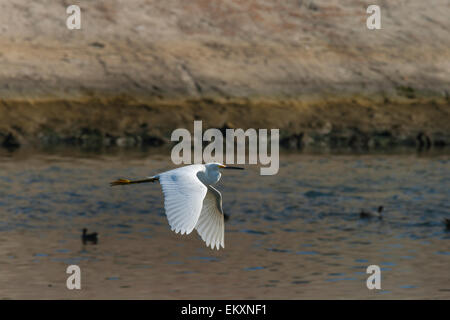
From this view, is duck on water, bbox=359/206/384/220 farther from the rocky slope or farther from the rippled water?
the rocky slope

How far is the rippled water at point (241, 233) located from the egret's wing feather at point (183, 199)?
3.29 m

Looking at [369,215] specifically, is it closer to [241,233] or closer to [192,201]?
[241,233]

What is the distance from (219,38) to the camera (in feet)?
113

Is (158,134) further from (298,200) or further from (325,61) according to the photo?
(298,200)

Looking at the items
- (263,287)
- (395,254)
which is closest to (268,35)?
(395,254)

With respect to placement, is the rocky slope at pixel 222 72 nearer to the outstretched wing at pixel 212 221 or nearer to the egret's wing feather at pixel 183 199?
the outstretched wing at pixel 212 221

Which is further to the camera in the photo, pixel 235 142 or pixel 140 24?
pixel 140 24

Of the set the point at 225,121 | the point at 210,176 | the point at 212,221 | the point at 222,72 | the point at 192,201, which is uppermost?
the point at 222,72

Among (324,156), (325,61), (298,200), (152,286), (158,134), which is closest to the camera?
(152,286)

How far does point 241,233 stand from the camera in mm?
18344

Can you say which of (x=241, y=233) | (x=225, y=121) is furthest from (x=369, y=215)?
(x=225, y=121)

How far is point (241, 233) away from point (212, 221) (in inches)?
249

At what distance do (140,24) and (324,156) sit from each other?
31.9ft

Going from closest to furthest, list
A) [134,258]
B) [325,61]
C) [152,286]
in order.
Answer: [152,286]
[134,258]
[325,61]
